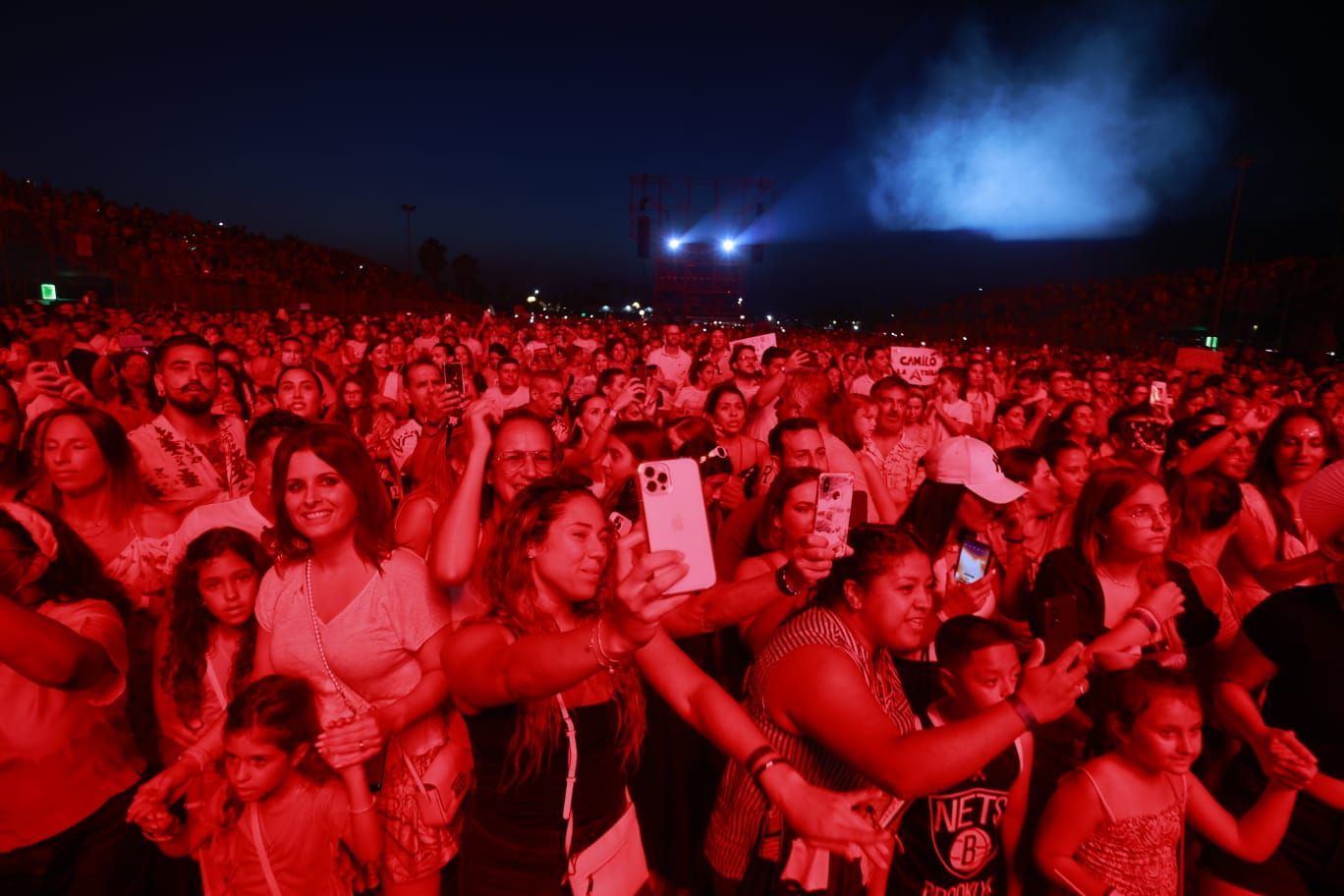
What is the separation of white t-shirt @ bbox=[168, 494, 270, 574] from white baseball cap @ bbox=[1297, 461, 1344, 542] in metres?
4.07

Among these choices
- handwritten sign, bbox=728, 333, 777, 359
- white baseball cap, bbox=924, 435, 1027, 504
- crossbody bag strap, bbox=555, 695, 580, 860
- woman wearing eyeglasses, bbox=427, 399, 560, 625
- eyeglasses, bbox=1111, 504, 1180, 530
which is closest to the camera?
crossbody bag strap, bbox=555, 695, 580, 860

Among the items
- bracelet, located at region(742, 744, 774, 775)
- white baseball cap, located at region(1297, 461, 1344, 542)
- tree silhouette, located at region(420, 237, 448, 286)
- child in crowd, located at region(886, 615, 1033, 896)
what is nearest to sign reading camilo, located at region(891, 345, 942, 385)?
white baseball cap, located at region(1297, 461, 1344, 542)

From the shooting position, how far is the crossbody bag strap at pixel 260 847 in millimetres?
2418

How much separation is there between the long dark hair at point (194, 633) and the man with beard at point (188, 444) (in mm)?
1418

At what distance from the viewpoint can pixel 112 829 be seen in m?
2.57

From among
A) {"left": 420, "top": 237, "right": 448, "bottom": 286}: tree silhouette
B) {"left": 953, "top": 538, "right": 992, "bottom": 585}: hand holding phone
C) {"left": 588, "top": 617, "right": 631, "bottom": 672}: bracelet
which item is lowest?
{"left": 953, "top": 538, "right": 992, "bottom": 585}: hand holding phone

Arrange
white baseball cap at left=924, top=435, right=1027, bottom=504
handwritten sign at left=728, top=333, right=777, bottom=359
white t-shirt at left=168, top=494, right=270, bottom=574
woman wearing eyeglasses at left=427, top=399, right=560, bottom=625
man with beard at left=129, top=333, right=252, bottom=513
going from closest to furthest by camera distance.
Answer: woman wearing eyeglasses at left=427, top=399, right=560, bottom=625 → white t-shirt at left=168, top=494, right=270, bottom=574 → white baseball cap at left=924, top=435, right=1027, bottom=504 → man with beard at left=129, top=333, right=252, bottom=513 → handwritten sign at left=728, top=333, right=777, bottom=359

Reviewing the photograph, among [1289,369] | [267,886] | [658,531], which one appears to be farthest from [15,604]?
[1289,369]

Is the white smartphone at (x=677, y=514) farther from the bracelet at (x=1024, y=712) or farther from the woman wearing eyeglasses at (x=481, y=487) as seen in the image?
the bracelet at (x=1024, y=712)

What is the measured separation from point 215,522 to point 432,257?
226ft

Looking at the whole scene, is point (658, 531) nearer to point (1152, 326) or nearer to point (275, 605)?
point (275, 605)

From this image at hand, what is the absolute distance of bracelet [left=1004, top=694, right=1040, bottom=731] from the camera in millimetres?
1865

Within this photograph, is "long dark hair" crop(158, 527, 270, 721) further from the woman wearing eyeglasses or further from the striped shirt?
the striped shirt

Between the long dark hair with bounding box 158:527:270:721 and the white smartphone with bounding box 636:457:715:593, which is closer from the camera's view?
the white smartphone with bounding box 636:457:715:593
